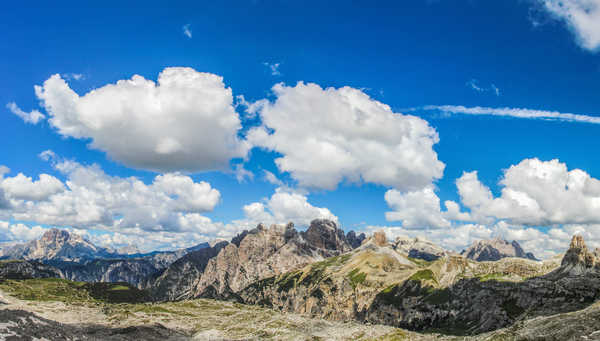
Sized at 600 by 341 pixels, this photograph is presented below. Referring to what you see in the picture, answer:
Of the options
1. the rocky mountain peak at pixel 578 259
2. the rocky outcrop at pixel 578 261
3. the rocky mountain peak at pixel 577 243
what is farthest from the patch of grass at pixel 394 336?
the rocky mountain peak at pixel 577 243

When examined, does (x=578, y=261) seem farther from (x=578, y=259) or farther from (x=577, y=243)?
(x=577, y=243)

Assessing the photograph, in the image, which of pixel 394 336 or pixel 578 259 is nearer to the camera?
pixel 394 336

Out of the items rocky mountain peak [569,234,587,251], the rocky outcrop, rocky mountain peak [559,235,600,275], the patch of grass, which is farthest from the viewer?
rocky mountain peak [569,234,587,251]

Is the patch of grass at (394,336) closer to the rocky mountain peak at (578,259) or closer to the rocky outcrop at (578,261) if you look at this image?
the rocky outcrop at (578,261)

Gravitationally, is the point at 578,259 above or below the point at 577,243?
below

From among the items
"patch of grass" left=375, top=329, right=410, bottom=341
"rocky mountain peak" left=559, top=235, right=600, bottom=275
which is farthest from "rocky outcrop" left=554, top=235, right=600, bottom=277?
"patch of grass" left=375, top=329, right=410, bottom=341

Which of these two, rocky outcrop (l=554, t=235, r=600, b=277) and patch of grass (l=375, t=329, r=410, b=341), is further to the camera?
rocky outcrop (l=554, t=235, r=600, b=277)

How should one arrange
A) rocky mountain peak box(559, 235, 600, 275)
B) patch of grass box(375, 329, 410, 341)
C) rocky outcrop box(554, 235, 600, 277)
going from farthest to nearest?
1. rocky mountain peak box(559, 235, 600, 275)
2. rocky outcrop box(554, 235, 600, 277)
3. patch of grass box(375, 329, 410, 341)

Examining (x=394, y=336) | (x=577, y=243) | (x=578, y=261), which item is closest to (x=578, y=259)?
(x=578, y=261)

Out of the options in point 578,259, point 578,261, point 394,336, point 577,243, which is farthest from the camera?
point 577,243

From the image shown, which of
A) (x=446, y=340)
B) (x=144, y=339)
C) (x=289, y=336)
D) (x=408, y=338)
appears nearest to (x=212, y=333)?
(x=144, y=339)

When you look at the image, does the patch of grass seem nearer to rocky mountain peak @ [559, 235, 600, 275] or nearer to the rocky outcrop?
the rocky outcrop

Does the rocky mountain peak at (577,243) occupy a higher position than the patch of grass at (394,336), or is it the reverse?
the rocky mountain peak at (577,243)

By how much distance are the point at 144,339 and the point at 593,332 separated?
179 meters
